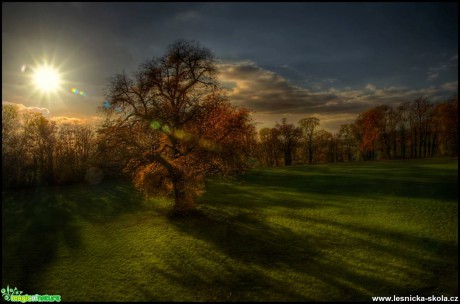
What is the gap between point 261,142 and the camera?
9750cm

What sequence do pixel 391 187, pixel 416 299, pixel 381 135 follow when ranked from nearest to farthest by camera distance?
pixel 416 299, pixel 391 187, pixel 381 135

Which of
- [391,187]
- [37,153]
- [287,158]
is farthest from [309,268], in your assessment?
[287,158]

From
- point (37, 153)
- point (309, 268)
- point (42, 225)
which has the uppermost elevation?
point (37, 153)

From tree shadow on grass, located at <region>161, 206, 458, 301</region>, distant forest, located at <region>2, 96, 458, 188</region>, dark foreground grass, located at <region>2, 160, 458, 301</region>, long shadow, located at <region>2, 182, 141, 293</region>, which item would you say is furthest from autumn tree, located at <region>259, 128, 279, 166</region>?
tree shadow on grass, located at <region>161, 206, 458, 301</region>

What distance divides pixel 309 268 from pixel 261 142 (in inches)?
3378

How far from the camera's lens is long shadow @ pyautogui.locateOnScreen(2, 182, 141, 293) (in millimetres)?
14078

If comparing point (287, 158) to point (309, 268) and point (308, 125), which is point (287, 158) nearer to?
point (308, 125)

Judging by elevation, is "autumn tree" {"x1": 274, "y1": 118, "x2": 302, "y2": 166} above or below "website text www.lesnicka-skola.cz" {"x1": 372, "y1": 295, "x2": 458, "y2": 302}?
above

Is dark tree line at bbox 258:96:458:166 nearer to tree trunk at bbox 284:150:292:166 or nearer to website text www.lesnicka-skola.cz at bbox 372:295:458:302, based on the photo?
tree trunk at bbox 284:150:292:166

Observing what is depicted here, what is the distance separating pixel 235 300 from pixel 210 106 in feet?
49.3

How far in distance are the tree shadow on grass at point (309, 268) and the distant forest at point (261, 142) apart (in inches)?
386

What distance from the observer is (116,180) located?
5459 cm

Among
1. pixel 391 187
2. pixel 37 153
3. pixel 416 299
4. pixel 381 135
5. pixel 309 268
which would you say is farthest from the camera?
pixel 381 135

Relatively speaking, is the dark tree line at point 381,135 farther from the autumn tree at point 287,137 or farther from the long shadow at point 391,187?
the long shadow at point 391,187
